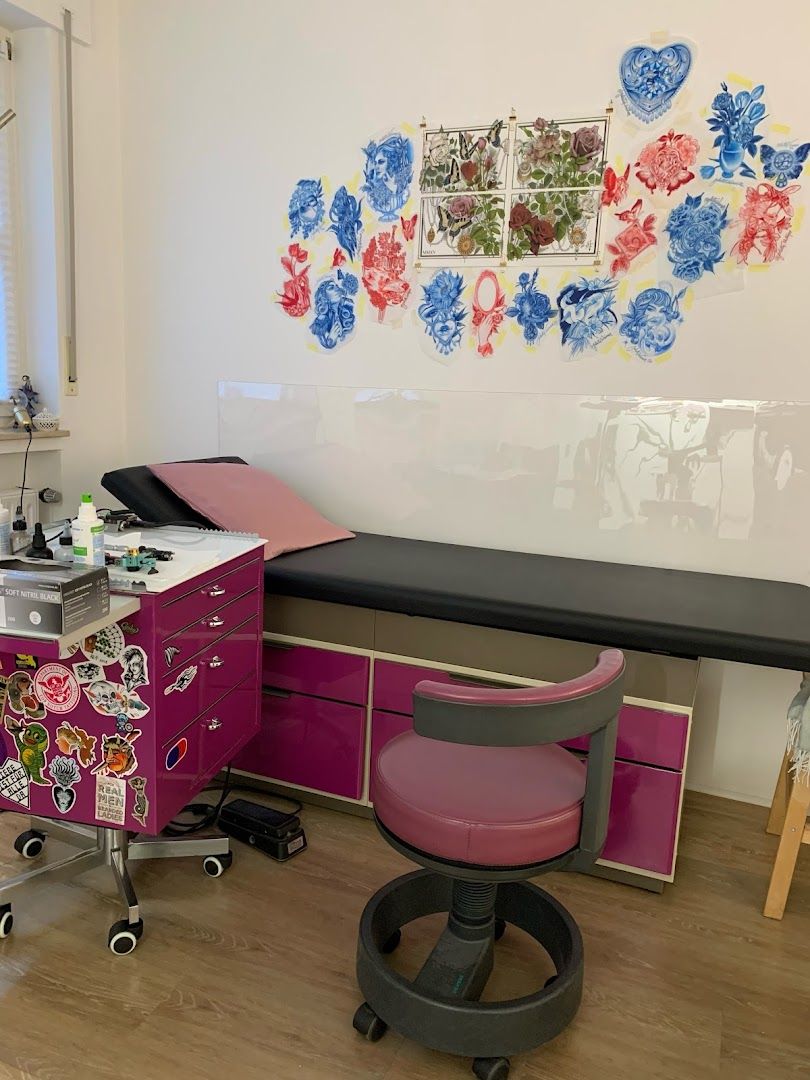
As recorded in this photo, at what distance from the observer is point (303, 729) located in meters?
2.38

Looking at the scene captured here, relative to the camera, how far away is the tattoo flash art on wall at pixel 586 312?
2459 millimetres

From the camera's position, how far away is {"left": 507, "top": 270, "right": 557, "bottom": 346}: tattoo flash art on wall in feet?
8.28

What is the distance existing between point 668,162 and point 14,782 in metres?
2.28

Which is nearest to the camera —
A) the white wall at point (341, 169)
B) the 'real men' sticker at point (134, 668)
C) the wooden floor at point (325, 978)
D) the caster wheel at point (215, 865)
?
the wooden floor at point (325, 978)

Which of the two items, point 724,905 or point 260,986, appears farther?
point 724,905

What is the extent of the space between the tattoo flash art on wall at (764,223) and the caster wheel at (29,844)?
240 centimetres

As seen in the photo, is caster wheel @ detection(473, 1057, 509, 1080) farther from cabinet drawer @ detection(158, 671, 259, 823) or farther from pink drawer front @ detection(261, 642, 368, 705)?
pink drawer front @ detection(261, 642, 368, 705)

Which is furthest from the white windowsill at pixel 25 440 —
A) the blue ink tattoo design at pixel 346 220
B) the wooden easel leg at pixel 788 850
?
the wooden easel leg at pixel 788 850

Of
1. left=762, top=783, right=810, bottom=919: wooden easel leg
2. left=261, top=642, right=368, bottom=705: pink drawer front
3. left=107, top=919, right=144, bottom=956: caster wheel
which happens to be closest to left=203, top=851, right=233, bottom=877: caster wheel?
left=107, top=919, right=144, bottom=956: caster wheel

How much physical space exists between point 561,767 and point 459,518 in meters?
1.19

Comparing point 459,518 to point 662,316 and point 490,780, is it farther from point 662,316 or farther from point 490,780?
point 490,780

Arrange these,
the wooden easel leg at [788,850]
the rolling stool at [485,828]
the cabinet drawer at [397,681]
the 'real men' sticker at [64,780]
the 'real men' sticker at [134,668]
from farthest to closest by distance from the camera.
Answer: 1. the cabinet drawer at [397,681]
2. the wooden easel leg at [788,850]
3. the 'real men' sticker at [64,780]
4. the 'real men' sticker at [134,668]
5. the rolling stool at [485,828]

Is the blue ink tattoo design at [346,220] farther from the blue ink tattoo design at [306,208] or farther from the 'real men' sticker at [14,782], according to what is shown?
the 'real men' sticker at [14,782]

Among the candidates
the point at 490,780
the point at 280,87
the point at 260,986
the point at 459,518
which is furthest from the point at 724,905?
the point at 280,87
